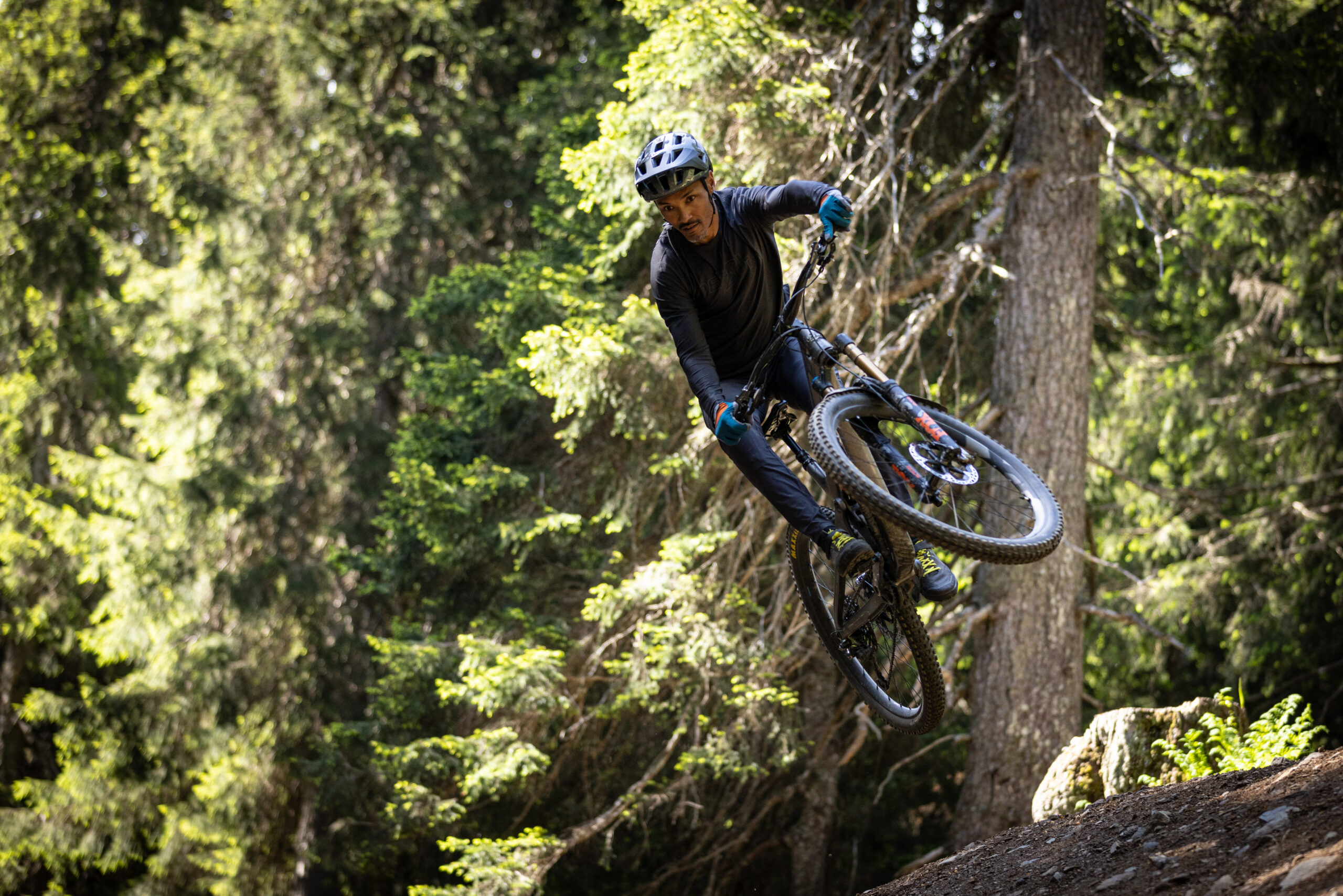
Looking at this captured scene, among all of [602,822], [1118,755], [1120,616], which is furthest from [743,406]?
[602,822]

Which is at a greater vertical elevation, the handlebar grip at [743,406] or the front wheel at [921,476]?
the handlebar grip at [743,406]

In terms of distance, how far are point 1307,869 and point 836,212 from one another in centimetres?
271

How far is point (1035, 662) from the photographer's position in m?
7.30

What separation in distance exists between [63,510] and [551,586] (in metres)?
6.78

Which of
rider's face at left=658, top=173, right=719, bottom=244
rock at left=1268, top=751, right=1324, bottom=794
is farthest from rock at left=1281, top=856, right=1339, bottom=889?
rider's face at left=658, top=173, right=719, bottom=244

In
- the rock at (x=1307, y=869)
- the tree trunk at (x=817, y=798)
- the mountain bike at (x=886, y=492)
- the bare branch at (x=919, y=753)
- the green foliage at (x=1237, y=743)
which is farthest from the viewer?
the tree trunk at (x=817, y=798)

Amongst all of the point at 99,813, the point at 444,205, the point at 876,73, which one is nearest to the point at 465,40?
the point at 444,205

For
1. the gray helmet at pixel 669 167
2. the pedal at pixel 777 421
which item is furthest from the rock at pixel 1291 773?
the gray helmet at pixel 669 167

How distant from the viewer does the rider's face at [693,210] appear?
4.18 meters

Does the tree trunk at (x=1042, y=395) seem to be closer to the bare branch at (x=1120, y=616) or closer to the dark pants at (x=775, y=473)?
the bare branch at (x=1120, y=616)

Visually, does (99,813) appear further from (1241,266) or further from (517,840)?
(1241,266)

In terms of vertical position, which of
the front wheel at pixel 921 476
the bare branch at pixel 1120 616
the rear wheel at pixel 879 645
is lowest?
the bare branch at pixel 1120 616

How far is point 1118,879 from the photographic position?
3477mm

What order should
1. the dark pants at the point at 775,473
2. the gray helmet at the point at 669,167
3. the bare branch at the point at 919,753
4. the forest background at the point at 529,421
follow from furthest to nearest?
the forest background at the point at 529,421, the bare branch at the point at 919,753, the dark pants at the point at 775,473, the gray helmet at the point at 669,167
